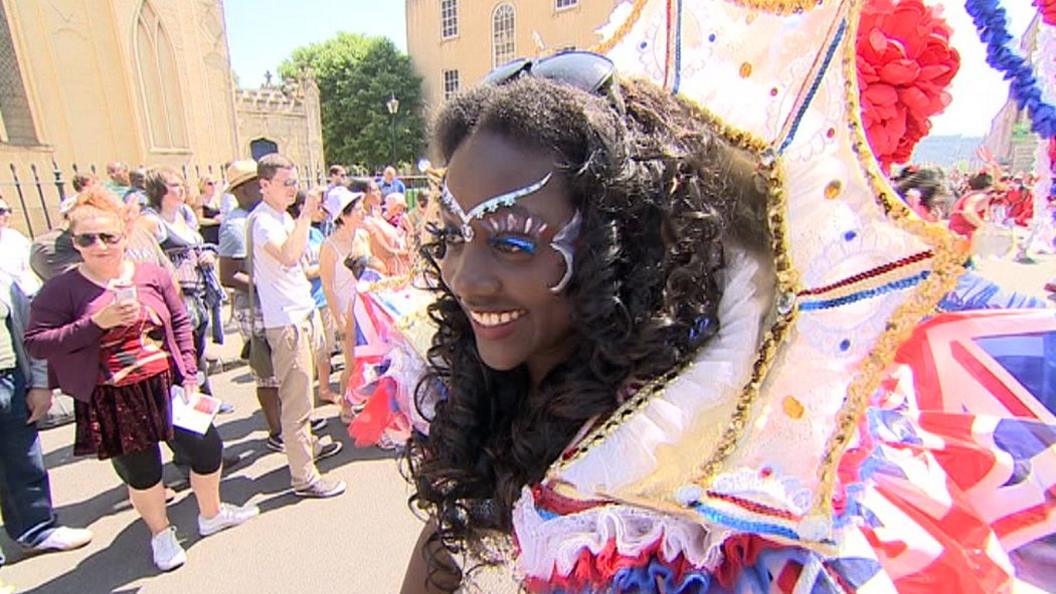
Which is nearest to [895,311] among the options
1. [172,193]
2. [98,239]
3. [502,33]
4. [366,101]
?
[98,239]

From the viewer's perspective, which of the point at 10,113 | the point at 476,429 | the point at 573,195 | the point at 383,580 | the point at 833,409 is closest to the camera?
the point at 833,409

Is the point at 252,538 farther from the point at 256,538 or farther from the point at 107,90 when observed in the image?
the point at 107,90

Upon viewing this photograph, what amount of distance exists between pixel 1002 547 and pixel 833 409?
1.50 feet

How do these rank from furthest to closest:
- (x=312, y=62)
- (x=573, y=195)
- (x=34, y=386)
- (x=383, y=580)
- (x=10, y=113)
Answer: (x=312, y=62)
(x=10, y=113)
(x=34, y=386)
(x=383, y=580)
(x=573, y=195)

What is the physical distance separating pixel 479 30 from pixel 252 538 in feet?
78.7

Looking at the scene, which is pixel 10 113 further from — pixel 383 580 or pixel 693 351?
pixel 693 351

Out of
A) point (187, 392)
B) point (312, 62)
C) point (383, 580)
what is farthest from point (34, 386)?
point (312, 62)

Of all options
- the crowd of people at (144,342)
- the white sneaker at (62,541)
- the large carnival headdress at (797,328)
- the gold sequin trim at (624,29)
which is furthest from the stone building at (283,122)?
the large carnival headdress at (797,328)

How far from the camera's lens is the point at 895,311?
26.4 inches

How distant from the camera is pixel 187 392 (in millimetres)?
2773

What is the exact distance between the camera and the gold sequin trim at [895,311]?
629 mm

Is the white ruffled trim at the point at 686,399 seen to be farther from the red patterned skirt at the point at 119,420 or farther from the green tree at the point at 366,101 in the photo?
the green tree at the point at 366,101

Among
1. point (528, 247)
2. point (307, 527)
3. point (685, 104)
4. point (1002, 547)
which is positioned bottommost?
point (307, 527)

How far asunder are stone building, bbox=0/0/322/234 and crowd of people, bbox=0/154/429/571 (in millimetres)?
8220
